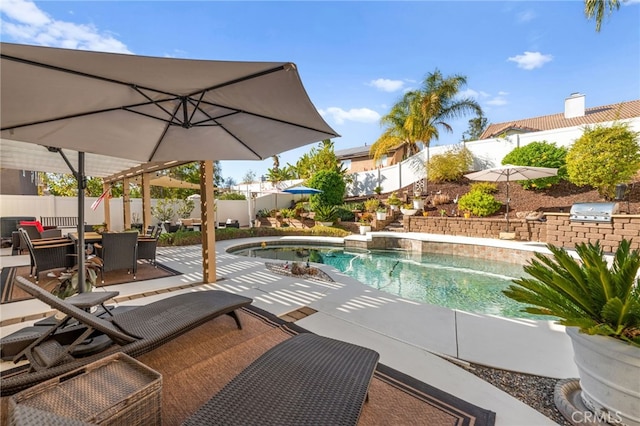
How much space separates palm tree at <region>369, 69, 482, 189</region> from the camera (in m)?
17.7

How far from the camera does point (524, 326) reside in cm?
325

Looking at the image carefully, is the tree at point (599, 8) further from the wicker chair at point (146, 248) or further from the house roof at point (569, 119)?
the wicker chair at point (146, 248)

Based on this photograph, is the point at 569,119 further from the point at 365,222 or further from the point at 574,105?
the point at 365,222

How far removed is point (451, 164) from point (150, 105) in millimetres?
16001

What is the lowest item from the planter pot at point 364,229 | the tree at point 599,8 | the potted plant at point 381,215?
the planter pot at point 364,229

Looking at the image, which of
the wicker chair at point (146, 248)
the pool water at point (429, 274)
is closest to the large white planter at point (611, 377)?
the pool water at point (429, 274)

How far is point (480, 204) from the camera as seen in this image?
11.7 metres

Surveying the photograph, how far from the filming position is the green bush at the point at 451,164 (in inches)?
616

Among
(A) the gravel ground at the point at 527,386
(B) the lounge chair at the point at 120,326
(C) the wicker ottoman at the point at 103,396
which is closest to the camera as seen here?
(C) the wicker ottoman at the point at 103,396

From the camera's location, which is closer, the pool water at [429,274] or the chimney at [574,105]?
the pool water at [429,274]

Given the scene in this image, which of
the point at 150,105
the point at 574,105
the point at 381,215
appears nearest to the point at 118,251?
the point at 150,105

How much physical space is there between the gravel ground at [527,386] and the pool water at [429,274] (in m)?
2.13

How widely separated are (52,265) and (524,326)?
784 centimetres

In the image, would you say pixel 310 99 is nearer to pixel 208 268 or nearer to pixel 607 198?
pixel 208 268
